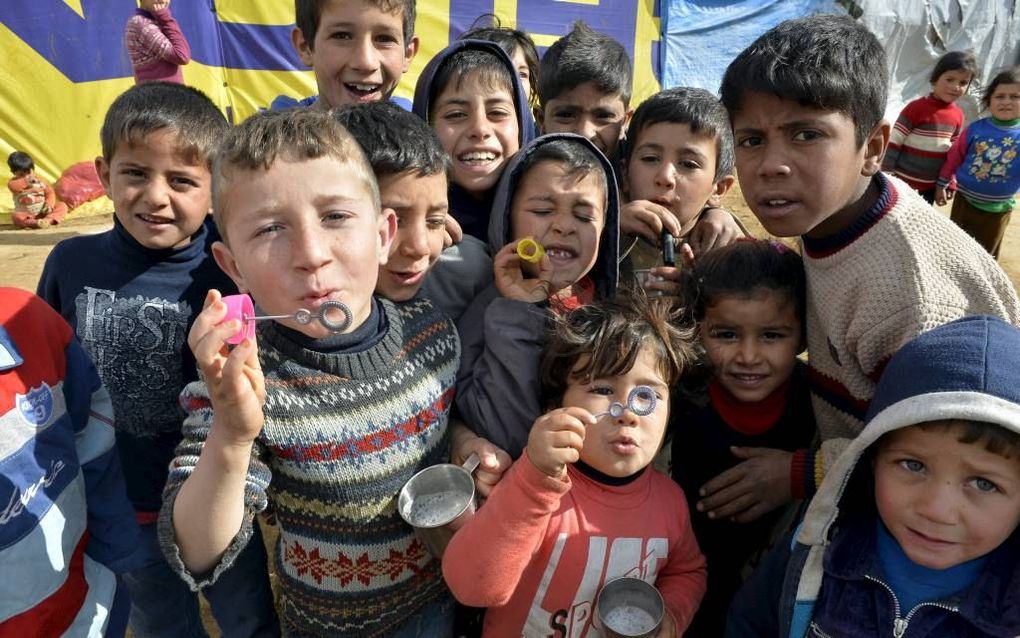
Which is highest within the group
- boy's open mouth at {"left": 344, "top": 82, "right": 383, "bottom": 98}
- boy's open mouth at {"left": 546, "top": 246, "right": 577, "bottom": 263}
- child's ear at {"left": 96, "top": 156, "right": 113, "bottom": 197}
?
boy's open mouth at {"left": 344, "top": 82, "right": 383, "bottom": 98}

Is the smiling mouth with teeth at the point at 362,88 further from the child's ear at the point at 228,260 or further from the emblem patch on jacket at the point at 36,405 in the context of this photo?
the emblem patch on jacket at the point at 36,405

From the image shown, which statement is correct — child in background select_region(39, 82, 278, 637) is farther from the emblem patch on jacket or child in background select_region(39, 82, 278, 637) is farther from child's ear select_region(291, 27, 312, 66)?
child's ear select_region(291, 27, 312, 66)

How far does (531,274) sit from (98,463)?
121 centimetres

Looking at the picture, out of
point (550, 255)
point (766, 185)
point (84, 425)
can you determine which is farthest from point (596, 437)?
point (84, 425)

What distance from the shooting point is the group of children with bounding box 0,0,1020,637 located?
1.36 meters

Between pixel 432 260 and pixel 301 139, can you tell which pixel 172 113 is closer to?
pixel 301 139

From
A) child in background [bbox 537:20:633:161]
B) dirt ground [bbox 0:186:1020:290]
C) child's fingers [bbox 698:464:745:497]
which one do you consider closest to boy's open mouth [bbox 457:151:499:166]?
child in background [bbox 537:20:633:161]

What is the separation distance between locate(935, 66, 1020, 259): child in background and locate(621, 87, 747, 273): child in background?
4821 millimetres

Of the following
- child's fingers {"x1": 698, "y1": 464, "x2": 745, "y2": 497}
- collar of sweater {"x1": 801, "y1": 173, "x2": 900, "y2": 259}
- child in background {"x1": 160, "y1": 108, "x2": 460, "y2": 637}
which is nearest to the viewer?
child in background {"x1": 160, "y1": 108, "x2": 460, "y2": 637}

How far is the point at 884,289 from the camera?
5.34 ft

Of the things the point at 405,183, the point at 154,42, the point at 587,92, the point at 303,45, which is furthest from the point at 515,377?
the point at 154,42

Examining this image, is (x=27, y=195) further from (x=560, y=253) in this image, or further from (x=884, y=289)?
(x=884, y=289)

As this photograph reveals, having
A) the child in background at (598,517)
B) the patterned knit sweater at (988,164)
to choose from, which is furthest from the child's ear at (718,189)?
the patterned knit sweater at (988,164)

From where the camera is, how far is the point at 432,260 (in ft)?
6.04
